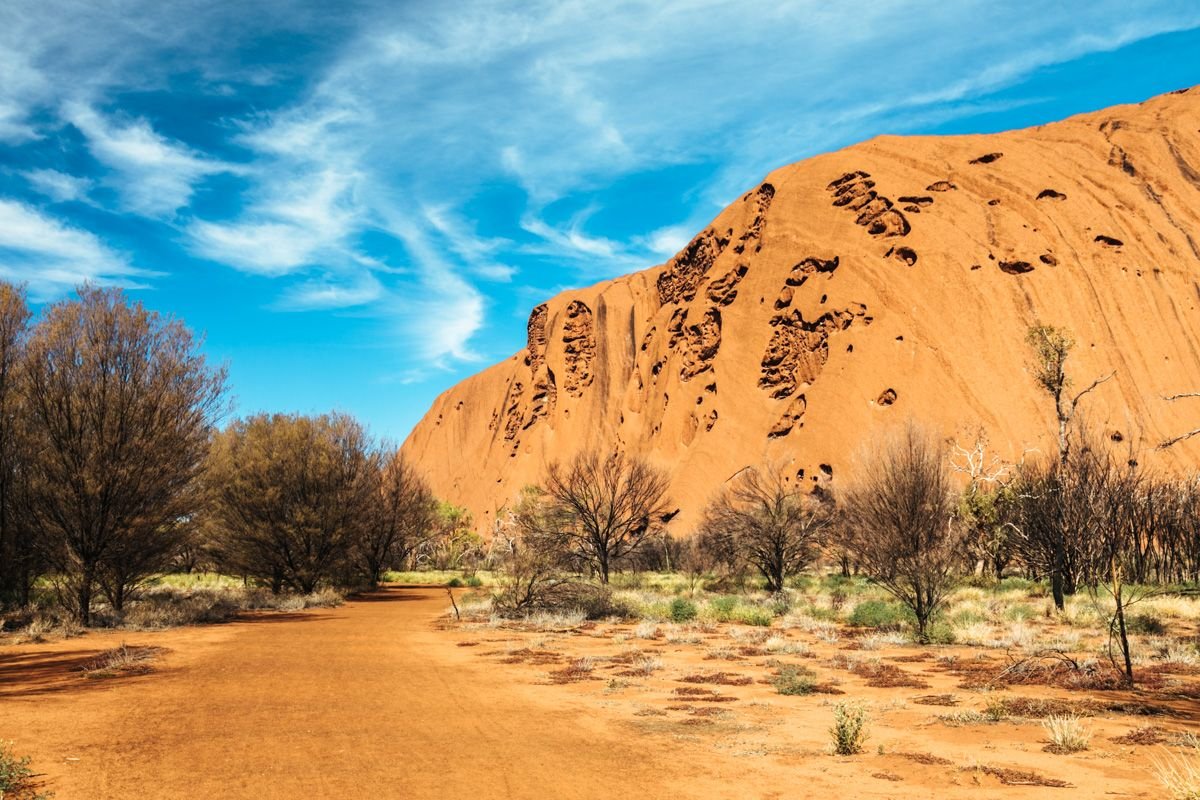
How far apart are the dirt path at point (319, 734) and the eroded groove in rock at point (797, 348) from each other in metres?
49.3

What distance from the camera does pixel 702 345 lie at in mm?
66250

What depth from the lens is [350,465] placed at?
107ft

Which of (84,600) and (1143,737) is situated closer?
(1143,737)

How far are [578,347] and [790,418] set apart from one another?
35.4 m

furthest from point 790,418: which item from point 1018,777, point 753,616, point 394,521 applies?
point 1018,777

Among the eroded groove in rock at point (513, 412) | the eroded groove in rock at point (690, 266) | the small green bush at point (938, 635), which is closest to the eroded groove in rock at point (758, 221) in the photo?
the eroded groove in rock at point (690, 266)

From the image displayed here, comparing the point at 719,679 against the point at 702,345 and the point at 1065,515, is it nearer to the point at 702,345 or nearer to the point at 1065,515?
the point at 1065,515

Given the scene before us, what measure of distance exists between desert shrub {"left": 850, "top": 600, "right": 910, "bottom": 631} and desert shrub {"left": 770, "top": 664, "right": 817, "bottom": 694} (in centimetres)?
699

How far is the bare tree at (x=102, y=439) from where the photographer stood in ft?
59.3

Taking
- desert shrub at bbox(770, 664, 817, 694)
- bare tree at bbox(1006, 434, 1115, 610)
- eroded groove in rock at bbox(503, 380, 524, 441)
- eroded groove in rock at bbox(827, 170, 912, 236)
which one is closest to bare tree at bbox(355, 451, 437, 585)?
desert shrub at bbox(770, 664, 817, 694)

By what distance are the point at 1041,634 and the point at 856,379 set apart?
1556 inches

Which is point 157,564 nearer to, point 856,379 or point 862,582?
point 862,582

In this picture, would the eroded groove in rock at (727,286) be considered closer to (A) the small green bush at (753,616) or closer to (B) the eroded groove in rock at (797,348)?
(B) the eroded groove in rock at (797,348)

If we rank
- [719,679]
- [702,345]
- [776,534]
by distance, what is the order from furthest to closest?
[702,345] → [776,534] → [719,679]
